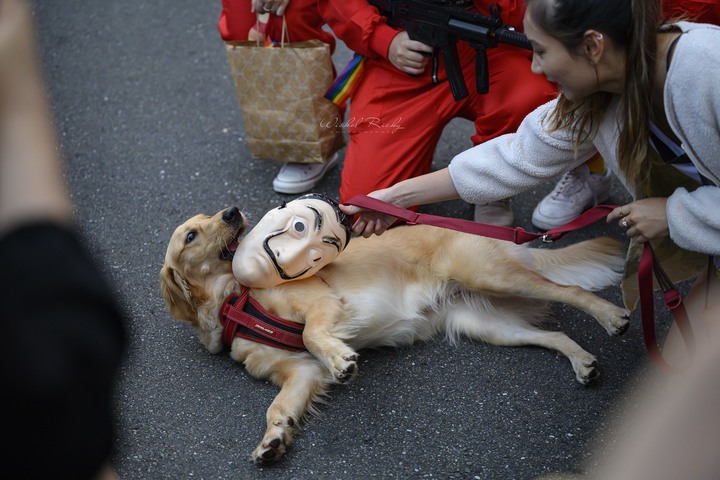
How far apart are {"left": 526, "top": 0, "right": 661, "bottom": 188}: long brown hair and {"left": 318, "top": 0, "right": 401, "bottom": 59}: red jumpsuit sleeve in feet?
4.18

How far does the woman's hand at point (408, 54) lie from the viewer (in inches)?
121

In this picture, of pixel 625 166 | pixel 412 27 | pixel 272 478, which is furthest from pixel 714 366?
pixel 412 27

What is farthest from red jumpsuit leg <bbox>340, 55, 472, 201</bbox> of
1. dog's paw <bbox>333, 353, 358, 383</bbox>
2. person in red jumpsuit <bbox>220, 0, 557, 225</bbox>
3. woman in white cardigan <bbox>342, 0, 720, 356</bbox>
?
dog's paw <bbox>333, 353, 358, 383</bbox>

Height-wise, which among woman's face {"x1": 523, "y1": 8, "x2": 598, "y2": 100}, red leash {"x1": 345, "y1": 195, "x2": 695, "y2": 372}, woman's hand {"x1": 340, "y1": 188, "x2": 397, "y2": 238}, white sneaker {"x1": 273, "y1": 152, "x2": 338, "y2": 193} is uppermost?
woman's face {"x1": 523, "y1": 8, "x2": 598, "y2": 100}

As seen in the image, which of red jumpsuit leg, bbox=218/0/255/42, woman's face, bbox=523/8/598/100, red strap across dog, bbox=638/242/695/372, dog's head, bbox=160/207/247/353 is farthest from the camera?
red jumpsuit leg, bbox=218/0/255/42

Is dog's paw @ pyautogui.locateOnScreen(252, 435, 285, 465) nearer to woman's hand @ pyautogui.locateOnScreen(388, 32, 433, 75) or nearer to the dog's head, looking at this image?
the dog's head

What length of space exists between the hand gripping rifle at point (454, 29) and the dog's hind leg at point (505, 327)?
0.88 metres

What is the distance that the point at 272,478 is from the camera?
2262 mm

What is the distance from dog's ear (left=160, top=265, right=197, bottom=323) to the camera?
2662 mm

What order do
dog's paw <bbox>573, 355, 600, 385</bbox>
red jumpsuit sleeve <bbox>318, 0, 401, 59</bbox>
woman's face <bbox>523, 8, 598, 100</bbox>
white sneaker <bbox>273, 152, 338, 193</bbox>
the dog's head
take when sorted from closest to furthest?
woman's face <bbox>523, 8, 598, 100</bbox> → dog's paw <bbox>573, 355, 600, 385</bbox> → the dog's head → red jumpsuit sleeve <bbox>318, 0, 401, 59</bbox> → white sneaker <bbox>273, 152, 338, 193</bbox>

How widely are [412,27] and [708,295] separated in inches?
62.7

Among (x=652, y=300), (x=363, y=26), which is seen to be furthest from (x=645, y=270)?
(x=363, y=26)

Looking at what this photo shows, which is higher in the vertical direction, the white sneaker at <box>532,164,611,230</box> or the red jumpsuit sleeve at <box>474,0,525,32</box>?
the red jumpsuit sleeve at <box>474,0,525,32</box>

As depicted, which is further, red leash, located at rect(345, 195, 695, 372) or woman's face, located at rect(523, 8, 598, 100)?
red leash, located at rect(345, 195, 695, 372)
